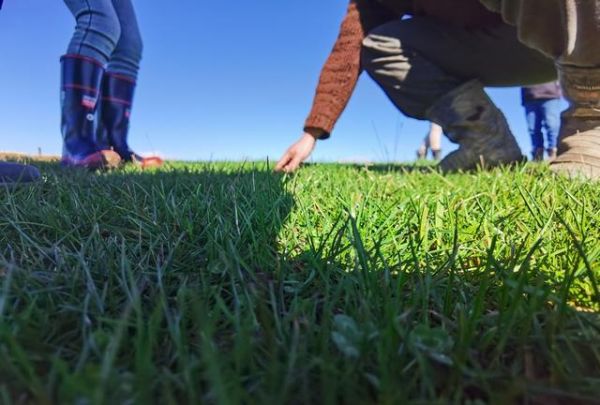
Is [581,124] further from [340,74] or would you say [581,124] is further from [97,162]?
[97,162]

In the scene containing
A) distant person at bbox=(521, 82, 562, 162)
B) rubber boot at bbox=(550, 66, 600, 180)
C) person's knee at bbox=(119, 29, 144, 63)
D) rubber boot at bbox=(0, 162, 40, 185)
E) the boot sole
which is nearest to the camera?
rubber boot at bbox=(0, 162, 40, 185)

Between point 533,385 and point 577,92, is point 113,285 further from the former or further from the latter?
point 577,92

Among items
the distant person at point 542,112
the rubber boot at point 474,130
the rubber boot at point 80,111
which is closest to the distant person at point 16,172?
the rubber boot at point 80,111

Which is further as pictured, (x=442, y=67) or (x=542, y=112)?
(x=542, y=112)

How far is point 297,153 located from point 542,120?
327 centimetres

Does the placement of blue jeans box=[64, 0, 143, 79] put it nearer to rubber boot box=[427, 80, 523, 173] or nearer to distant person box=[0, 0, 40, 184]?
distant person box=[0, 0, 40, 184]

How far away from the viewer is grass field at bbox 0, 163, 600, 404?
0.41 meters

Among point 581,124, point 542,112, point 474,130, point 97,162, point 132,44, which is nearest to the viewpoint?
point 581,124

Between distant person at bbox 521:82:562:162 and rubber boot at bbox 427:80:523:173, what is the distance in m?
2.33

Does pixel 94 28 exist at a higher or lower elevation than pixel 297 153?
higher

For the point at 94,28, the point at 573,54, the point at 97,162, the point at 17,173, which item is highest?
the point at 94,28

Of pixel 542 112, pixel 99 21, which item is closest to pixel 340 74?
pixel 99 21

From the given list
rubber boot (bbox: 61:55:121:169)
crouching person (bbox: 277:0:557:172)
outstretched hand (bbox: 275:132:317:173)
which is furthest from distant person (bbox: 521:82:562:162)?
rubber boot (bbox: 61:55:121:169)

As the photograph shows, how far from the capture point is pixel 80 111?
2.22 meters
